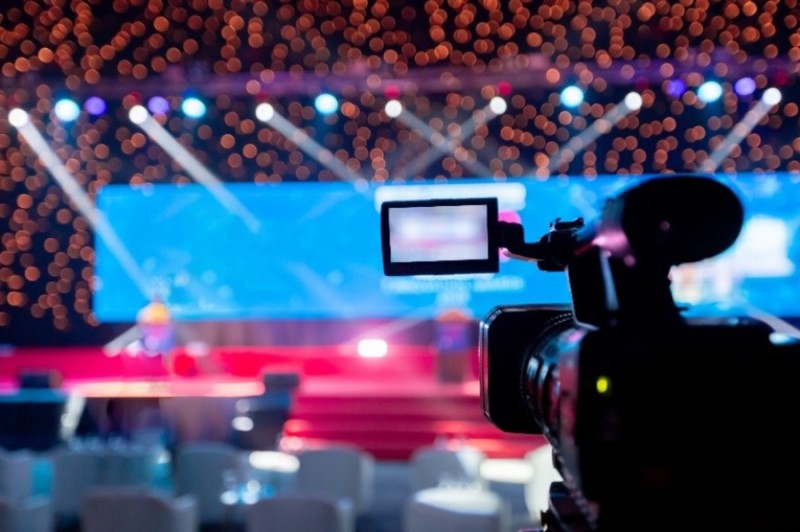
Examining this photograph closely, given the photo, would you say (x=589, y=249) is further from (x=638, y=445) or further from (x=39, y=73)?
(x=39, y=73)

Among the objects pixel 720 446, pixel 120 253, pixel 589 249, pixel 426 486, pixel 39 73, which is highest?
pixel 39 73

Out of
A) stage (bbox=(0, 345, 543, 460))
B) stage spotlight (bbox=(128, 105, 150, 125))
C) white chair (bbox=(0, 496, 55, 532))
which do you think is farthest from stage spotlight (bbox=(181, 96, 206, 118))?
white chair (bbox=(0, 496, 55, 532))

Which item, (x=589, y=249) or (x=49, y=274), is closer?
(x=589, y=249)

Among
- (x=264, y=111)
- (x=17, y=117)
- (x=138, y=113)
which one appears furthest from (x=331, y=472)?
(x=17, y=117)

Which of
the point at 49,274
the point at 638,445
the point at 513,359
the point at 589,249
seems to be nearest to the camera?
the point at 638,445

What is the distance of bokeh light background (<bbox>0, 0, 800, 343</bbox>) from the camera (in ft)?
24.4

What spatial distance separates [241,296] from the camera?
8.24m

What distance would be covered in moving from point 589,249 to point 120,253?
8.06m

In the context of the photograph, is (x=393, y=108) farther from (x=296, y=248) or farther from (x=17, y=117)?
(x=17, y=117)

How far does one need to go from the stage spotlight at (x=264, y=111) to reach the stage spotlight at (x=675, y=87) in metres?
3.87

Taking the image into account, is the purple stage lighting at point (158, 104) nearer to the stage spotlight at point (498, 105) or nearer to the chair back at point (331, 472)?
the stage spotlight at point (498, 105)

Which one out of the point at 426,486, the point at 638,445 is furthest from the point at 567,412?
the point at 426,486

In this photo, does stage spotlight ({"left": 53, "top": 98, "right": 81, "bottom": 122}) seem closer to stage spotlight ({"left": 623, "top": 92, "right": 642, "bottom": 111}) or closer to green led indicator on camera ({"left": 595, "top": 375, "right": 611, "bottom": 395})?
stage spotlight ({"left": 623, "top": 92, "right": 642, "bottom": 111})

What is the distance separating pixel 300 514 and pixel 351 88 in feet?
19.0
